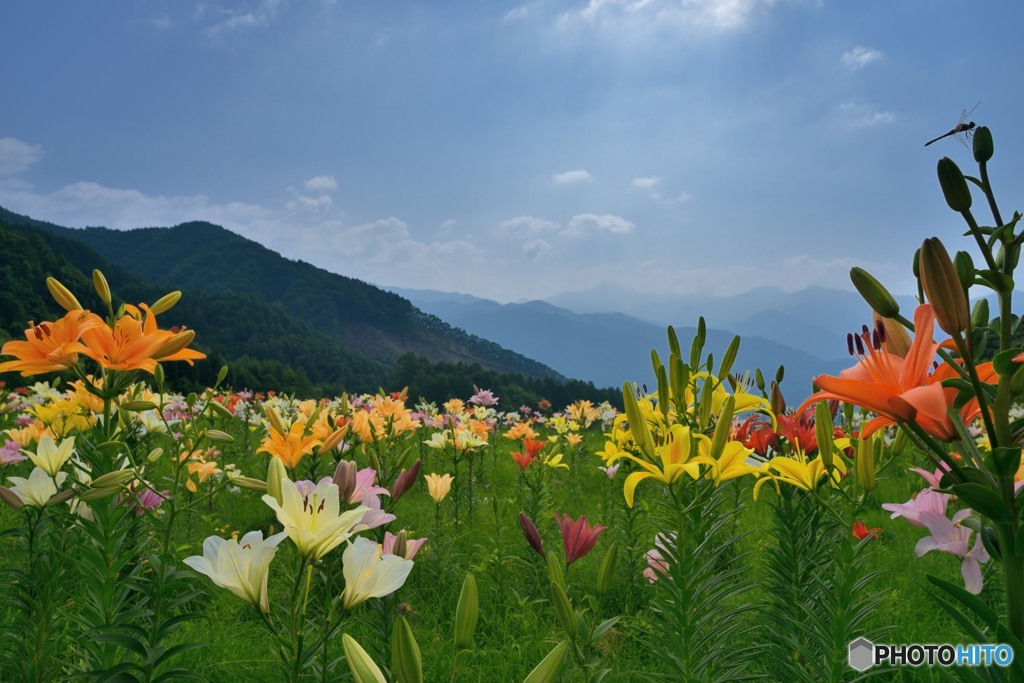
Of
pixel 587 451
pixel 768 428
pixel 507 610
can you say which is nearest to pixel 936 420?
pixel 768 428

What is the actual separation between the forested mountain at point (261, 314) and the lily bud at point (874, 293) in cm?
1048

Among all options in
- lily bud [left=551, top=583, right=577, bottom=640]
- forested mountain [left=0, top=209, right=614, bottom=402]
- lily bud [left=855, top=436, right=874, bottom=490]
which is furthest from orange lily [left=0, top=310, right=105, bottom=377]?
forested mountain [left=0, top=209, right=614, bottom=402]

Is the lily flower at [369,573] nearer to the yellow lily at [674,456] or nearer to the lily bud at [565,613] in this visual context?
the lily bud at [565,613]

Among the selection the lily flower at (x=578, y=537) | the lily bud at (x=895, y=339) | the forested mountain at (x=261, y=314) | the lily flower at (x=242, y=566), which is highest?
the forested mountain at (x=261, y=314)

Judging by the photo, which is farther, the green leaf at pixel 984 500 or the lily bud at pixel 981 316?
the lily bud at pixel 981 316

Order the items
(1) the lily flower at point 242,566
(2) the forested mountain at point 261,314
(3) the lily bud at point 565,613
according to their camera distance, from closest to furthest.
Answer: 1. (1) the lily flower at point 242,566
2. (3) the lily bud at point 565,613
3. (2) the forested mountain at point 261,314

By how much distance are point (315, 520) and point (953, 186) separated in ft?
3.39

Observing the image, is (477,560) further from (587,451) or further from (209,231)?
(209,231)

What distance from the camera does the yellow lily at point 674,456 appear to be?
1317 mm

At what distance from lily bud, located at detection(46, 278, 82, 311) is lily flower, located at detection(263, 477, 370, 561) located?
115 centimetres

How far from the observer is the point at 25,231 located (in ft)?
150

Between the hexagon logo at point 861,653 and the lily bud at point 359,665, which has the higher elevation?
the lily bud at point 359,665

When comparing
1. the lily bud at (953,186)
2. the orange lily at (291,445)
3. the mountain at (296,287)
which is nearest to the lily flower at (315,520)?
the orange lily at (291,445)

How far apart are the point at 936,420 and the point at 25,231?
62.3 m
